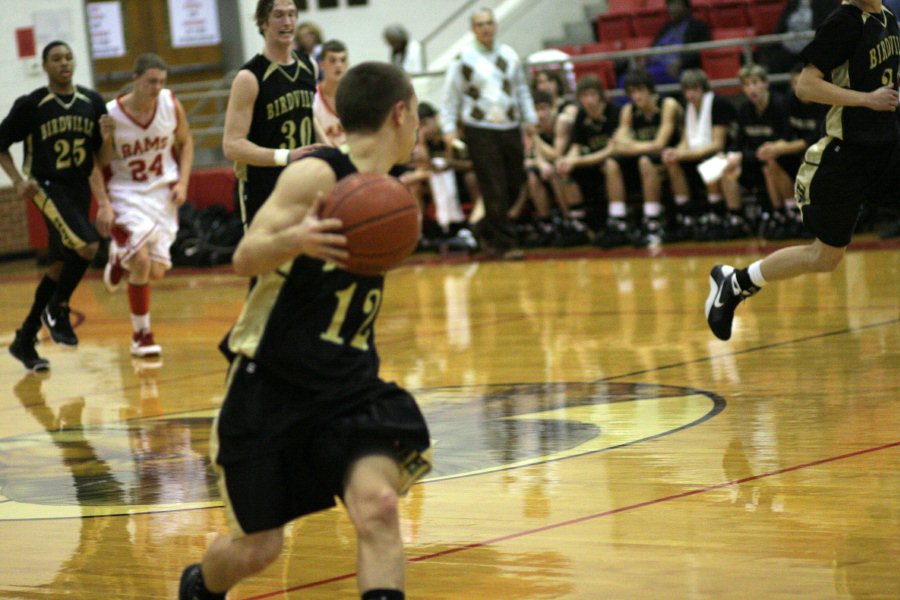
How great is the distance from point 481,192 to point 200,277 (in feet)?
9.00

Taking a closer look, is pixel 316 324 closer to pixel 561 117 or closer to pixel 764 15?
pixel 561 117

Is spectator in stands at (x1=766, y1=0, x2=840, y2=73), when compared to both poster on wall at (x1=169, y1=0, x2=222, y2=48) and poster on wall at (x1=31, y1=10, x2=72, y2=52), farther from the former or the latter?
poster on wall at (x1=169, y1=0, x2=222, y2=48)

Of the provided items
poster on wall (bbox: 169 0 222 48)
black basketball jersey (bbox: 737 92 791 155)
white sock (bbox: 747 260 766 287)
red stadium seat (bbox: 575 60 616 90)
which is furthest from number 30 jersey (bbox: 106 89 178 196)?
poster on wall (bbox: 169 0 222 48)

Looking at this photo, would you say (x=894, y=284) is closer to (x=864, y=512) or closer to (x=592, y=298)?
(x=592, y=298)

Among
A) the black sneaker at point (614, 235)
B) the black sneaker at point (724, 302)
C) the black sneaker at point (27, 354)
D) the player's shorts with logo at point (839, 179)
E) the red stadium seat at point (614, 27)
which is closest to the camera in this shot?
the player's shorts with logo at point (839, 179)

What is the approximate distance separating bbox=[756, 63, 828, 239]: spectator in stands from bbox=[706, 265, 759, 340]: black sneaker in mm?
4619

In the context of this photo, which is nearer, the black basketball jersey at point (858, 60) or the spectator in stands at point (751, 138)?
the black basketball jersey at point (858, 60)

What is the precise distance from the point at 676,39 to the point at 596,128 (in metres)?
1.78

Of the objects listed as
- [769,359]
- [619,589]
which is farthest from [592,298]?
[619,589]

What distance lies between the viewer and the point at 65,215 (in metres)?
8.07

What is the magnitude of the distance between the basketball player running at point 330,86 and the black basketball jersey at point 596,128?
4.97m

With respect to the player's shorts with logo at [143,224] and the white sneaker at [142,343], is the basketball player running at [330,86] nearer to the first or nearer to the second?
the player's shorts with logo at [143,224]

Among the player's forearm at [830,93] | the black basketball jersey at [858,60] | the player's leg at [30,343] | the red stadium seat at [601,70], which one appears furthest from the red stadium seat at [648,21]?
the player's forearm at [830,93]

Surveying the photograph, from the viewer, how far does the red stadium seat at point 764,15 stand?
14242mm
